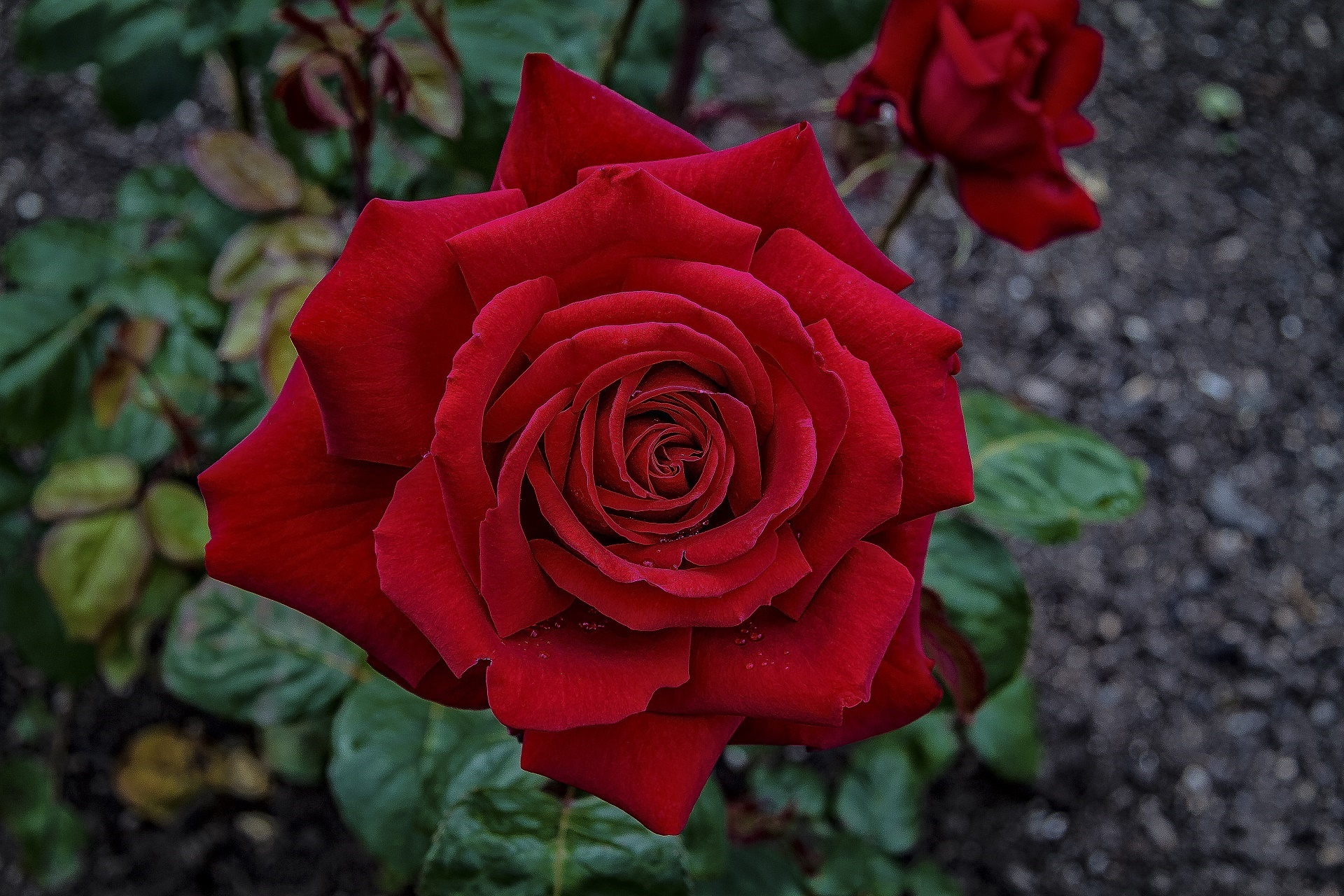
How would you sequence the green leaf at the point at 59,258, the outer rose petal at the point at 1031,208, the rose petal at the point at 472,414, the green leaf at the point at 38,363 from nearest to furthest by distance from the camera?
the rose petal at the point at 472,414 < the outer rose petal at the point at 1031,208 < the green leaf at the point at 38,363 < the green leaf at the point at 59,258

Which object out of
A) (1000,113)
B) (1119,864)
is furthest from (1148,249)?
(1000,113)

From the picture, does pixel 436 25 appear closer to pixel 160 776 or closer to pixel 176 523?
pixel 176 523

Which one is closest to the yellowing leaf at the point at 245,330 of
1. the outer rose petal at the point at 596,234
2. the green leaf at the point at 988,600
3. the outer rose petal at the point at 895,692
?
the outer rose petal at the point at 596,234

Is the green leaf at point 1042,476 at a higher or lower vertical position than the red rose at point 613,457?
lower

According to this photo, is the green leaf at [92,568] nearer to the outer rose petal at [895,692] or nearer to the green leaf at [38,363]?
the green leaf at [38,363]

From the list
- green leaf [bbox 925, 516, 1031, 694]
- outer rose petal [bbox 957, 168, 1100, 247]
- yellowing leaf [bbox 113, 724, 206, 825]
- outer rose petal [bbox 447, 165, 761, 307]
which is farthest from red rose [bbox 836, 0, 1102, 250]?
yellowing leaf [bbox 113, 724, 206, 825]

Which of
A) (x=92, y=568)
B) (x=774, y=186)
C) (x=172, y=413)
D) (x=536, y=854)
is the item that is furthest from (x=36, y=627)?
(x=774, y=186)
